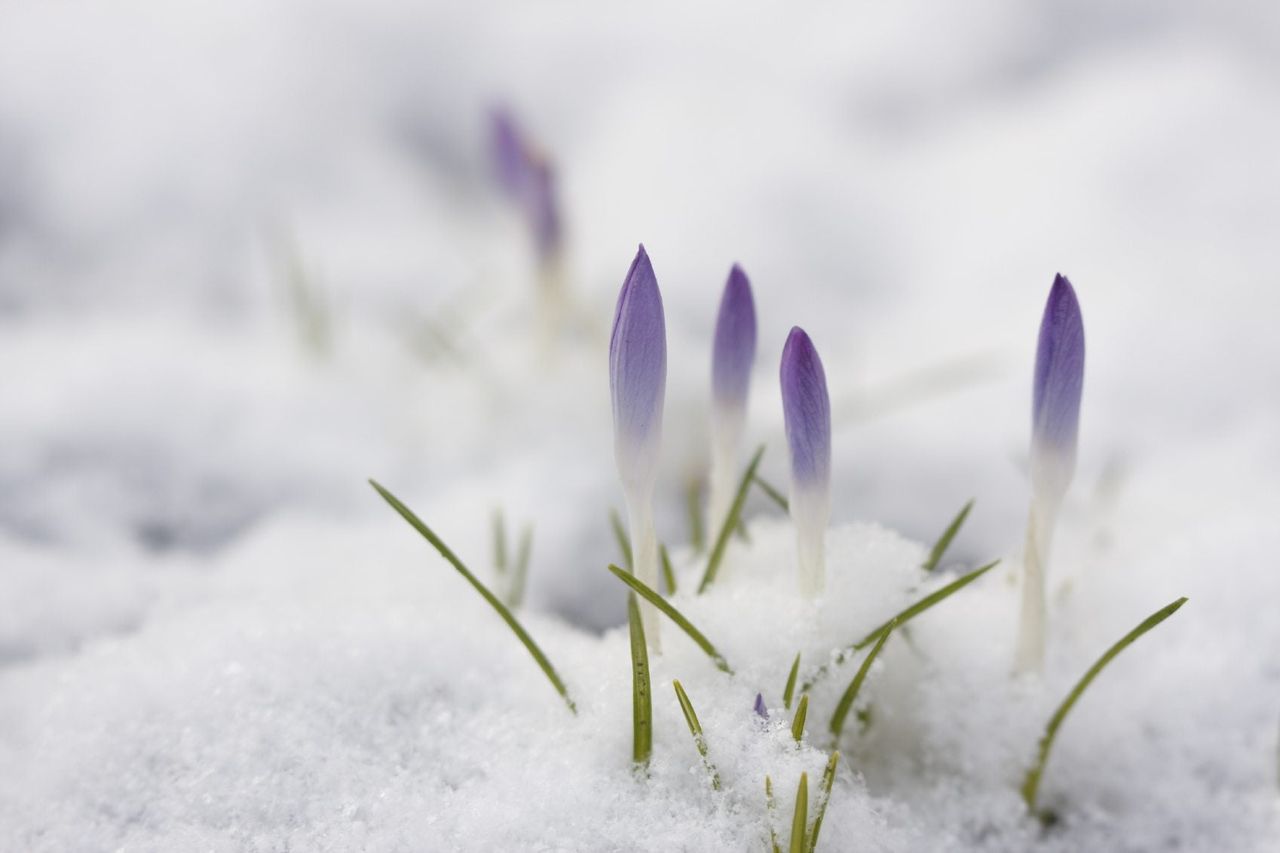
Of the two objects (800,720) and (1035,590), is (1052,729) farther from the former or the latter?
(800,720)

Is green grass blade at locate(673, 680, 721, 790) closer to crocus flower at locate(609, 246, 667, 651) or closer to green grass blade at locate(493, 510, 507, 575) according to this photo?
crocus flower at locate(609, 246, 667, 651)

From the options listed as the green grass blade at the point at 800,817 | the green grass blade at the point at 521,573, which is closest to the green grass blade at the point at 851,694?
the green grass blade at the point at 800,817

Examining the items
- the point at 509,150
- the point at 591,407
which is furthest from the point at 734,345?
the point at 509,150

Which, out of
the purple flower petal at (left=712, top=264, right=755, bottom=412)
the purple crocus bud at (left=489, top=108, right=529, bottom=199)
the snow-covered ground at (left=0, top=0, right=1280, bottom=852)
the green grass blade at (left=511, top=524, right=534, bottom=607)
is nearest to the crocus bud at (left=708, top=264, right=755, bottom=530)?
the purple flower petal at (left=712, top=264, right=755, bottom=412)

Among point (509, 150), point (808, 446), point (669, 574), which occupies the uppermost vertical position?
point (509, 150)

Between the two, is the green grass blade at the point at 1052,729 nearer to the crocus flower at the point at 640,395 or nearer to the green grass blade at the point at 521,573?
the crocus flower at the point at 640,395

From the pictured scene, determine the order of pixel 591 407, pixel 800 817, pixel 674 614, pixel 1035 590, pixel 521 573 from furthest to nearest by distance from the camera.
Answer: pixel 591 407, pixel 521 573, pixel 1035 590, pixel 674 614, pixel 800 817

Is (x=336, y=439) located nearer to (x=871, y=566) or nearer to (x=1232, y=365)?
(x=871, y=566)
